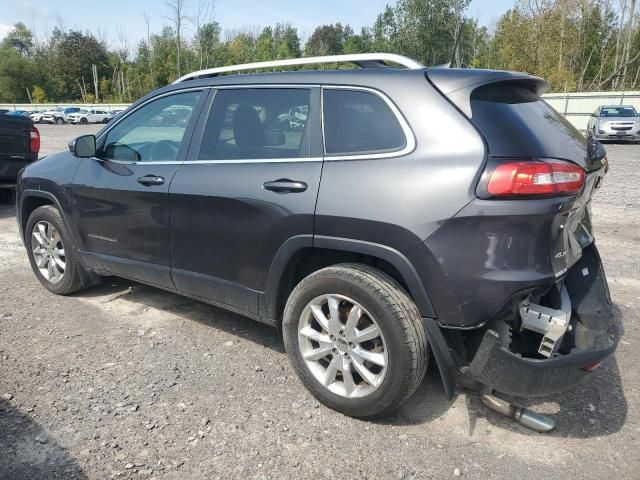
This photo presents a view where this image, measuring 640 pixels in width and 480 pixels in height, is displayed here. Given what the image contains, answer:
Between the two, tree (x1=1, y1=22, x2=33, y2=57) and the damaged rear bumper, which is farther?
tree (x1=1, y1=22, x2=33, y2=57)

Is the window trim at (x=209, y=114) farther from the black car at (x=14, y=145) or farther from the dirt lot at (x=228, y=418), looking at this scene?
the black car at (x=14, y=145)

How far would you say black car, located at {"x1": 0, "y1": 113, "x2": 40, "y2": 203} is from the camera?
25.8ft

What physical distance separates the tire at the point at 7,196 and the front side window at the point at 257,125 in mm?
7134

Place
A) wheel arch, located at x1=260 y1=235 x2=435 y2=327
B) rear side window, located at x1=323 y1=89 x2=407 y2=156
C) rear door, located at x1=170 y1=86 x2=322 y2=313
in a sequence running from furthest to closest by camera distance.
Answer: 1. rear door, located at x1=170 y1=86 x2=322 y2=313
2. rear side window, located at x1=323 y1=89 x2=407 y2=156
3. wheel arch, located at x1=260 y1=235 x2=435 y2=327

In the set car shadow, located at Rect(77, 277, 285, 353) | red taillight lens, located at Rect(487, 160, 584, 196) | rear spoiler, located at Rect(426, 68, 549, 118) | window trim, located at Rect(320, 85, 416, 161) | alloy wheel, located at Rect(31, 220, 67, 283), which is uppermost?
rear spoiler, located at Rect(426, 68, 549, 118)

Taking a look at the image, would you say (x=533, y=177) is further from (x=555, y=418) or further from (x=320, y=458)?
(x=320, y=458)

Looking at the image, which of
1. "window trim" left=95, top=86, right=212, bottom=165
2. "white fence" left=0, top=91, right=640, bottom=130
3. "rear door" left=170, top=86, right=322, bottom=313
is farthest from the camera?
"white fence" left=0, top=91, right=640, bottom=130

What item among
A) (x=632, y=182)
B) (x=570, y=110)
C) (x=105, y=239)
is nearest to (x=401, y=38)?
(x=570, y=110)

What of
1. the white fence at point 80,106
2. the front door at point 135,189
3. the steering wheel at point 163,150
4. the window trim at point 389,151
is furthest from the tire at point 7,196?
the white fence at point 80,106

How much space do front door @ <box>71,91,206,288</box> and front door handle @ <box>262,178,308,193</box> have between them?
883 millimetres

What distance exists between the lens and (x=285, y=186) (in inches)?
120

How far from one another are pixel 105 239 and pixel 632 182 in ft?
34.8

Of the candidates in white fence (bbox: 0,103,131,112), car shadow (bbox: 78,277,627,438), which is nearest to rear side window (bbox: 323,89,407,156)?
car shadow (bbox: 78,277,627,438)

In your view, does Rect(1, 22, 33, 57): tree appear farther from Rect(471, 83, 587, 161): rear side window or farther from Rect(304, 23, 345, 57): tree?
Rect(471, 83, 587, 161): rear side window
